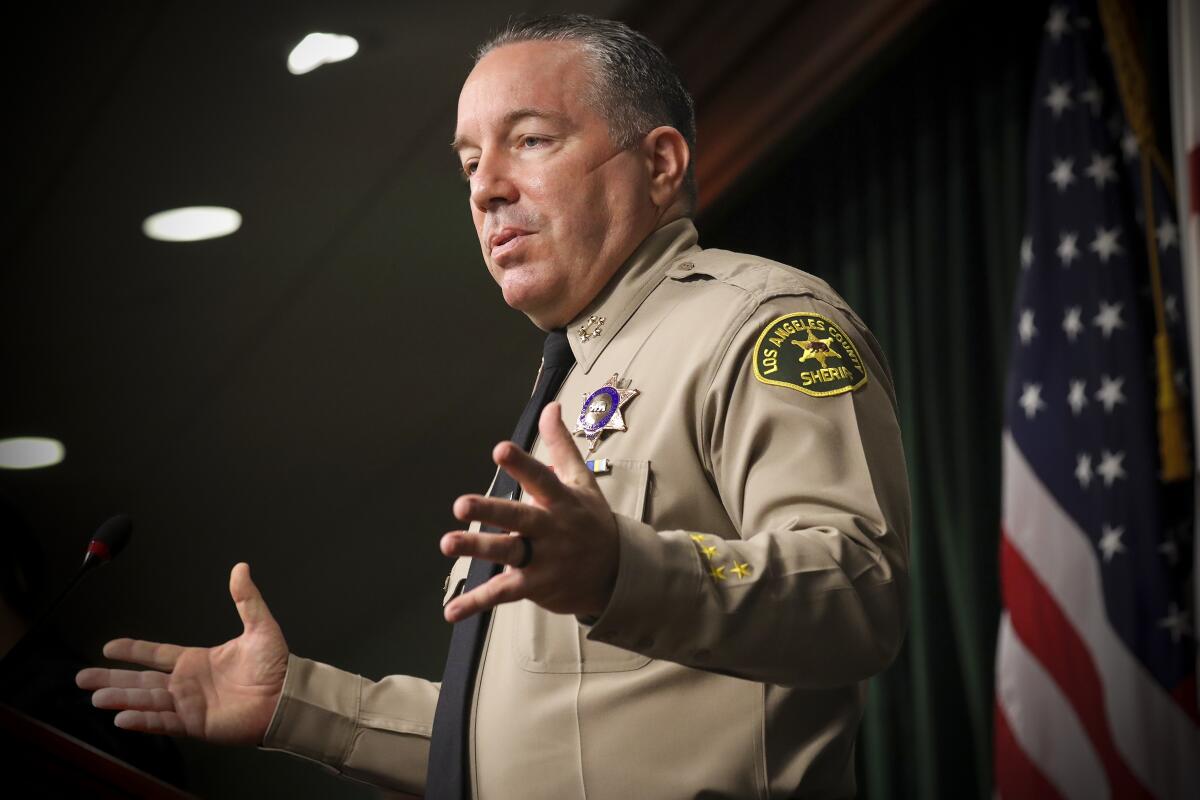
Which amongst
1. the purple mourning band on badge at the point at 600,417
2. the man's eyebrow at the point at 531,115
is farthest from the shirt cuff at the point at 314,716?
the man's eyebrow at the point at 531,115

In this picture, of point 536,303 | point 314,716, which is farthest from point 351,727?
point 536,303

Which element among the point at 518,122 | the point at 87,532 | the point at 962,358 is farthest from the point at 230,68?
the point at 518,122

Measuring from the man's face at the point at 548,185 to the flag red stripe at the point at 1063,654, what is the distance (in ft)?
4.62

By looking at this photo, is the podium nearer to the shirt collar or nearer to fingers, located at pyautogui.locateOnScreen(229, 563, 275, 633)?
fingers, located at pyautogui.locateOnScreen(229, 563, 275, 633)

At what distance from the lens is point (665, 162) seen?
1481mm

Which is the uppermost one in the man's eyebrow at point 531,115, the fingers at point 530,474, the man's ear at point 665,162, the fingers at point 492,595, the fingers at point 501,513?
the man's eyebrow at point 531,115

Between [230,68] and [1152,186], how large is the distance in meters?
2.46

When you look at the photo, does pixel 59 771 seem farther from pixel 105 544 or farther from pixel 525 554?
pixel 525 554

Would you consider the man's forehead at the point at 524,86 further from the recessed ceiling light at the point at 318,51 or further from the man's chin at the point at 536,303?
the recessed ceiling light at the point at 318,51

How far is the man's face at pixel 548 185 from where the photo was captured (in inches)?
54.6

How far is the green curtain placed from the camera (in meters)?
2.84

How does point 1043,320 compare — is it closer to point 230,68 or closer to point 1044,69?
point 1044,69

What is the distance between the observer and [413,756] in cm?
138

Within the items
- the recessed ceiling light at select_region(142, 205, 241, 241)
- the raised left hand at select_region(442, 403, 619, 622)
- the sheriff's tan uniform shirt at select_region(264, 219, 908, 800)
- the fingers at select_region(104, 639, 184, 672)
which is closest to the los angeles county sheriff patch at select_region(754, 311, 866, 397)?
the sheriff's tan uniform shirt at select_region(264, 219, 908, 800)
